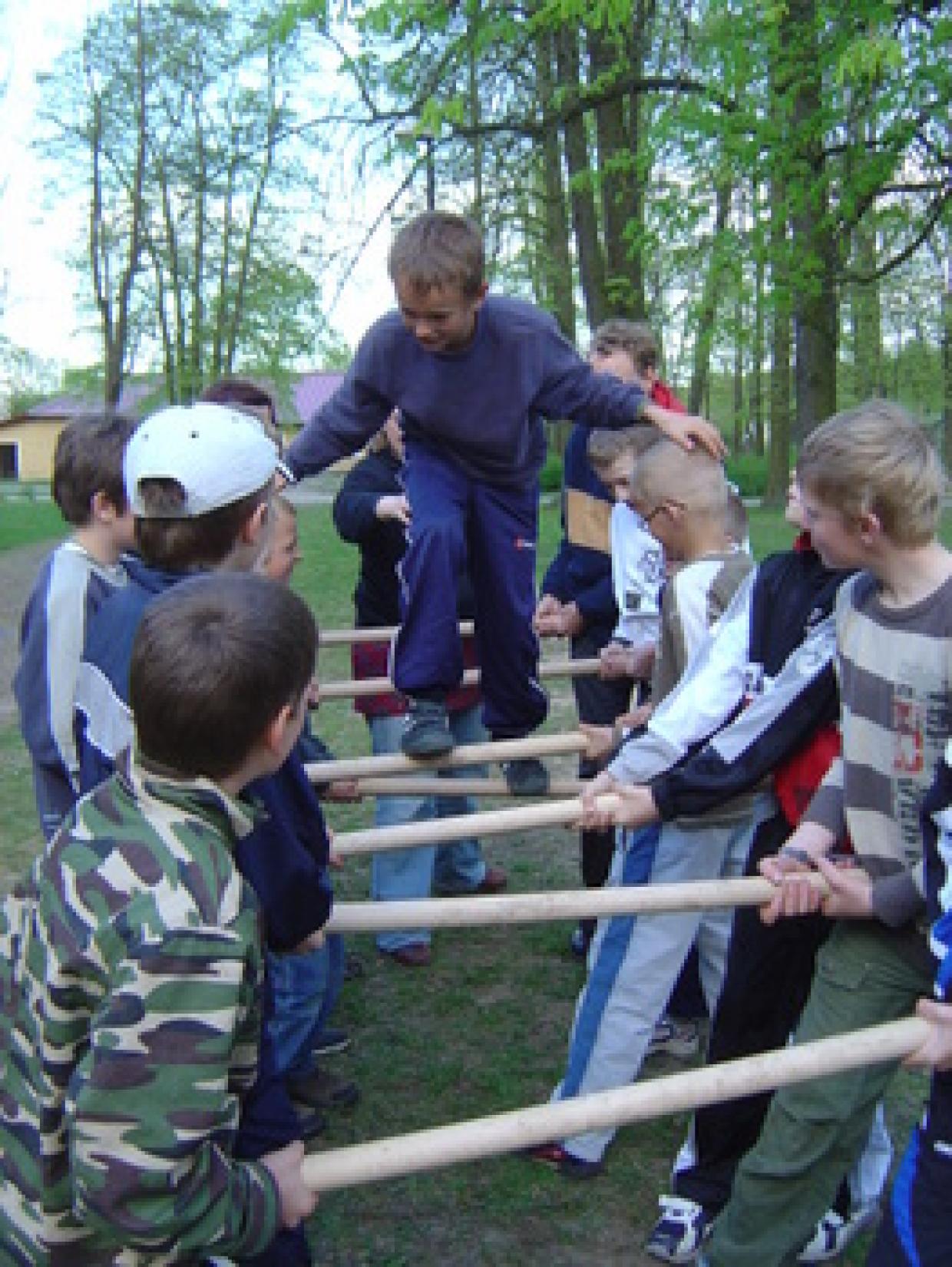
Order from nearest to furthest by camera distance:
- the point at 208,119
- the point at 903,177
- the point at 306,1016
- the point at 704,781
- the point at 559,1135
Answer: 1. the point at 559,1135
2. the point at 704,781
3. the point at 306,1016
4. the point at 903,177
5. the point at 208,119

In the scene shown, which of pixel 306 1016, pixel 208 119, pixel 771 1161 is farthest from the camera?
pixel 208 119

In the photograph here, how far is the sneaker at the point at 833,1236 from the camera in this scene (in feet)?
9.47

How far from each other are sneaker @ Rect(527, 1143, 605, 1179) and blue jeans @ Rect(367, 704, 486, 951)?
1.15 m

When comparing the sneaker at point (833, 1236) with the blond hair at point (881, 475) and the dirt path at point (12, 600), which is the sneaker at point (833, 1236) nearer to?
the blond hair at point (881, 475)

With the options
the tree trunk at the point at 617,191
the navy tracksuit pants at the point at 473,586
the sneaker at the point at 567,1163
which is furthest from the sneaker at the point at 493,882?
the tree trunk at the point at 617,191

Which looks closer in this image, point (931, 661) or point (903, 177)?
point (931, 661)

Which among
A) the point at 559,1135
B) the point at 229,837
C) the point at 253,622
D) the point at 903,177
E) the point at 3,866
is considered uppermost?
the point at 903,177

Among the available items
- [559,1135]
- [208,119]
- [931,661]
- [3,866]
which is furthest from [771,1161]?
[208,119]

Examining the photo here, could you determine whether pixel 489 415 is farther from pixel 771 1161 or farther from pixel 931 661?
pixel 771 1161

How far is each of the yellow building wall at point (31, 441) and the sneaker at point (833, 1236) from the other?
72.3 meters

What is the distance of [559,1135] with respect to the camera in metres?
1.86

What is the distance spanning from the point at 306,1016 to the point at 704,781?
143 centimetres

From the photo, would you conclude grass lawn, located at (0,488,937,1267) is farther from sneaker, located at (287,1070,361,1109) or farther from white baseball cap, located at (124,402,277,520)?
white baseball cap, located at (124,402,277,520)

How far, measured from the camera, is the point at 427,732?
3.31 m
